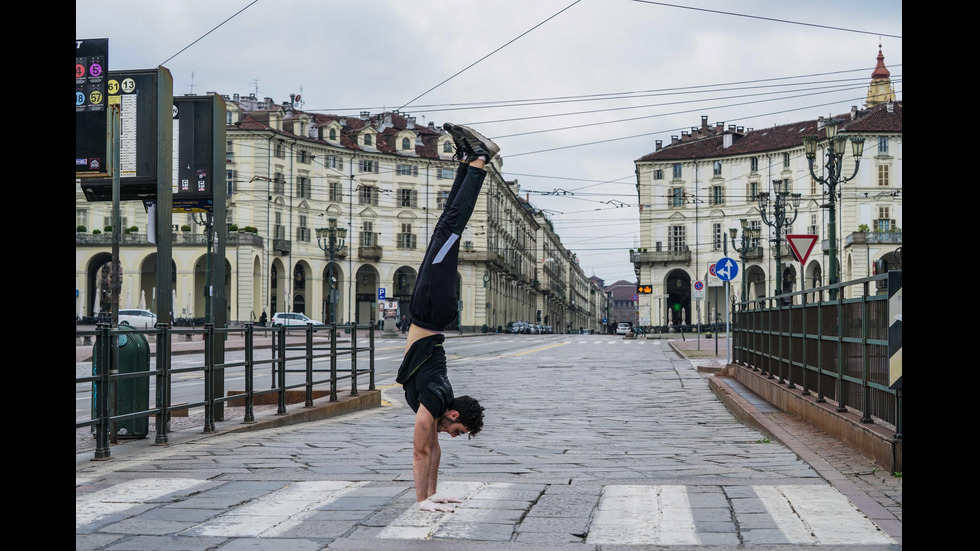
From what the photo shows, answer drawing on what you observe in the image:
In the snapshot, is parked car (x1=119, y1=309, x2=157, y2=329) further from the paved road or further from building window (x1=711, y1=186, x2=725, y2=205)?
building window (x1=711, y1=186, x2=725, y2=205)

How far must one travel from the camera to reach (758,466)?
8.59 meters

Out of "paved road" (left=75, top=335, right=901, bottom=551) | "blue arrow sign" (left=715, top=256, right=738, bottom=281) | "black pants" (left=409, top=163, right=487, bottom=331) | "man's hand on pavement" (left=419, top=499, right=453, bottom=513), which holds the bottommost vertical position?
"paved road" (left=75, top=335, right=901, bottom=551)

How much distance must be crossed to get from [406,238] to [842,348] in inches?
2961

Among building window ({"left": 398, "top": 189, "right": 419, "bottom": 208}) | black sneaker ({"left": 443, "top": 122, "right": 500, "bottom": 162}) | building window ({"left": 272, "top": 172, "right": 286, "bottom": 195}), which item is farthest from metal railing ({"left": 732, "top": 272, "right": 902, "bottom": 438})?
building window ({"left": 398, "top": 189, "right": 419, "bottom": 208})

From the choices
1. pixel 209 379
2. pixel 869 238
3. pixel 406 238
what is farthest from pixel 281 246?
pixel 209 379

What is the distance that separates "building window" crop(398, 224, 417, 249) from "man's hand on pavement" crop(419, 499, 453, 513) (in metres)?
77.7

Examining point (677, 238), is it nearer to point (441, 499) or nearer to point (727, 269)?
point (727, 269)

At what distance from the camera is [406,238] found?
84125 mm

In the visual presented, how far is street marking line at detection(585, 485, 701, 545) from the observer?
5676mm

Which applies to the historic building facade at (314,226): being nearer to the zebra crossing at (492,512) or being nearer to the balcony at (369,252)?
the balcony at (369,252)

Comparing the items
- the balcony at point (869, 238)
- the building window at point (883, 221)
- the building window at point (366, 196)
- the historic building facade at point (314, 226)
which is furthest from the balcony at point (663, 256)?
Result: the building window at point (366, 196)
